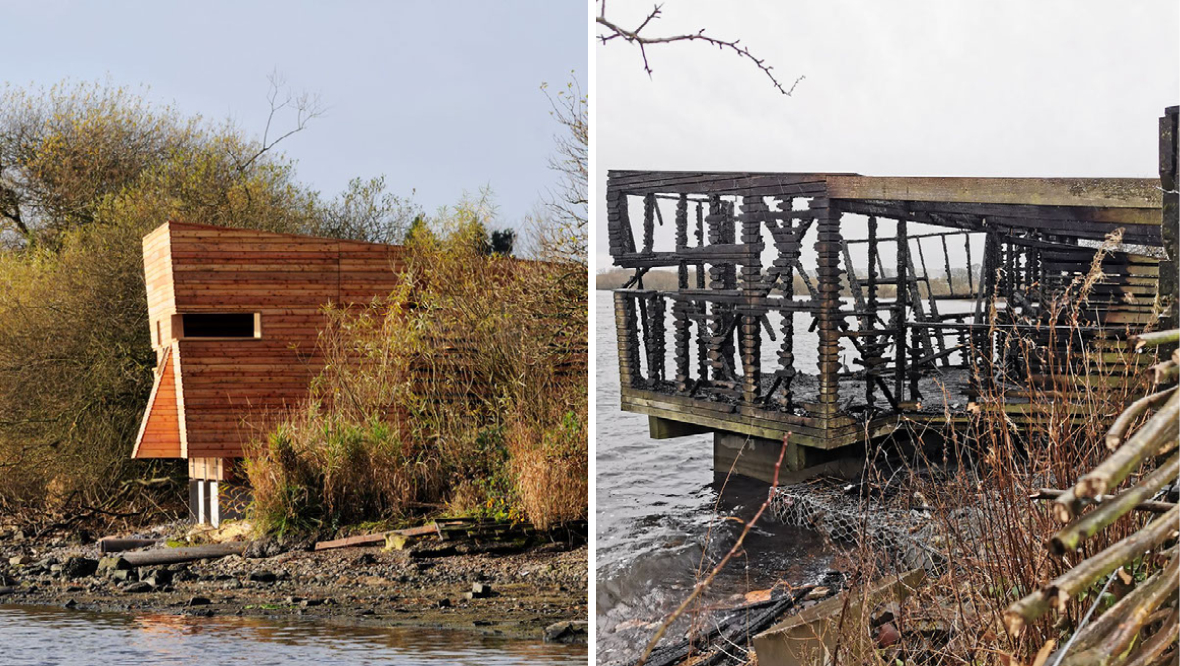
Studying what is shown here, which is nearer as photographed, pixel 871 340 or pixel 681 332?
pixel 681 332

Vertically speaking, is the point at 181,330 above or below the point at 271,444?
above

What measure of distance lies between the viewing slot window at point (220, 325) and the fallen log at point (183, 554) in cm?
260

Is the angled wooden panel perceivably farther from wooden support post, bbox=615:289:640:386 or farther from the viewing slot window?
wooden support post, bbox=615:289:640:386

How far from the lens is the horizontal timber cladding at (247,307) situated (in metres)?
13.6

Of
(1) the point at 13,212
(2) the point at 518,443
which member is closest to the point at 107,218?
(1) the point at 13,212

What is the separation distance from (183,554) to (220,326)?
9.52ft

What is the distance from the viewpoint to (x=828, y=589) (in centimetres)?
654

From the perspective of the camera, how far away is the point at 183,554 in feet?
43.0

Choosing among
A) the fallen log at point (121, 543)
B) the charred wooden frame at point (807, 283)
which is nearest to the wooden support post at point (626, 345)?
the charred wooden frame at point (807, 283)

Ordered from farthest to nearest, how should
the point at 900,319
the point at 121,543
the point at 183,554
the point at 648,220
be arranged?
the point at 121,543
the point at 183,554
the point at 900,319
the point at 648,220

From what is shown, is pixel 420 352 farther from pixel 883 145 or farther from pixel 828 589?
pixel 883 145

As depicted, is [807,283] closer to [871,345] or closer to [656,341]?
[871,345]

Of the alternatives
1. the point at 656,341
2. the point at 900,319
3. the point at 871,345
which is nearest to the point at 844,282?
the point at 871,345

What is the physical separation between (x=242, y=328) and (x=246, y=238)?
1214mm
